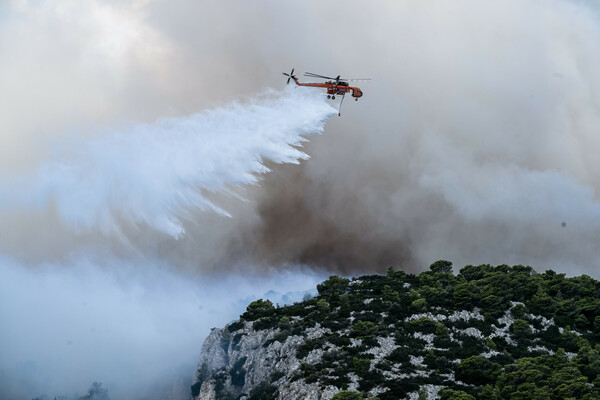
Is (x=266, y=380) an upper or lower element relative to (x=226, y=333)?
lower

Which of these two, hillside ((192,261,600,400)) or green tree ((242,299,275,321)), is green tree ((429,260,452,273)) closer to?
hillside ((192,261,600,400))

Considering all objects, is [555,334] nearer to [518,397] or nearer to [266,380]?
[518,397]

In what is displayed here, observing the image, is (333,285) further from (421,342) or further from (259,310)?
(421,342)

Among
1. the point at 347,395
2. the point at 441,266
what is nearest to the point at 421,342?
the point at 347,395

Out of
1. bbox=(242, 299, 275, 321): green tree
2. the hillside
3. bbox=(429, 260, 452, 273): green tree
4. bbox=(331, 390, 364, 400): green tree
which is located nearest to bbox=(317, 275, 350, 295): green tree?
the hillside

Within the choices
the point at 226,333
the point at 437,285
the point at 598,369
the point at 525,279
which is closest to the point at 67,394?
the point at 226,333

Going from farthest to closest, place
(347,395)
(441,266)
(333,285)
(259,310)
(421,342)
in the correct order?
(441,266) → (333,285) → (259,310) → (421,342) → (347,395)

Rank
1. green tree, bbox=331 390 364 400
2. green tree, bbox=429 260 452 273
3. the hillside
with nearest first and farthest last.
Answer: green tree, bbox=331 390 364 400
the hillside
green tree, bbox=429 260 452 273

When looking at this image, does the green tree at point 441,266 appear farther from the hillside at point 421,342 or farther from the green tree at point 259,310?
the green tree at point 259,310

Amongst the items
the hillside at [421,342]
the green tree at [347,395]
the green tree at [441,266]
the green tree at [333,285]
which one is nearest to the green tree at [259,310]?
the hillside at [421,342]
